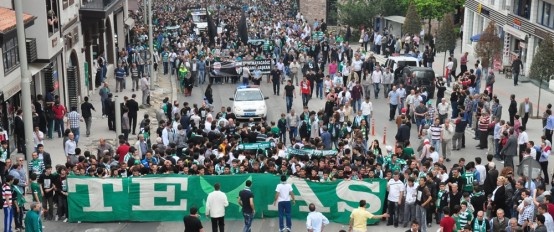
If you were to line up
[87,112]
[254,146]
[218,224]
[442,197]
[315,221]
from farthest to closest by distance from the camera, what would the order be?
[87,112]
[254,146]
[442,197]
[218,224]
[315,221]

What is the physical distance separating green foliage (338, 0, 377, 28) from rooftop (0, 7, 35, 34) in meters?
31.8

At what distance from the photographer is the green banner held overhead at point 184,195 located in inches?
875

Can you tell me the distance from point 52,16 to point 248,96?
7619mm

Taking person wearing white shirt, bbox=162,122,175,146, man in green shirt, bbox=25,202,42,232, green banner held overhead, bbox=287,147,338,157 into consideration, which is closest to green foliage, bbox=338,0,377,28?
person wearing white shirt, bbox=162,122,175,146

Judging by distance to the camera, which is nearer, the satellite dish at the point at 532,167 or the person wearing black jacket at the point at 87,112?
the satellite dish at the point at 532,167

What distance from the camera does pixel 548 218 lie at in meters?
19.0

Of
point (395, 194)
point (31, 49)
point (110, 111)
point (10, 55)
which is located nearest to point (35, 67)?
point (31, 49)

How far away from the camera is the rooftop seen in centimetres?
2836

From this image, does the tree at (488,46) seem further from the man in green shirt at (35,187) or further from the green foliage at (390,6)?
the man in green shirt at (35,187)

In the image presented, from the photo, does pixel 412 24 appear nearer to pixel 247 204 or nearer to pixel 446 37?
pixel 446 37

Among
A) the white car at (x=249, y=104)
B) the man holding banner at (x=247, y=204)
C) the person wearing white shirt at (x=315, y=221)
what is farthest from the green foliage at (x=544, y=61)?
the person wearing white shirt at (x=315, y=221)

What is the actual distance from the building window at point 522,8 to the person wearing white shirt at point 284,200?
28.3 meters

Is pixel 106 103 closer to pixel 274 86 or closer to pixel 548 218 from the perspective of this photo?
pixel 274 86

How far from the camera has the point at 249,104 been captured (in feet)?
115
